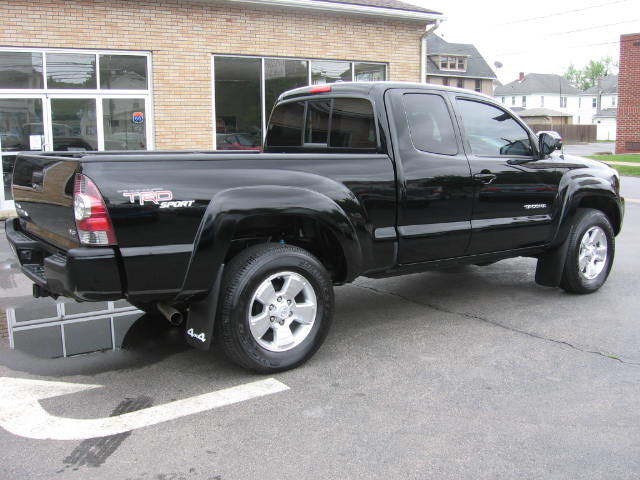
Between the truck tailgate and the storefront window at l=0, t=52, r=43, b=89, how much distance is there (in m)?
7.65

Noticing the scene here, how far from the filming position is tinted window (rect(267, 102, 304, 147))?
5.67 m

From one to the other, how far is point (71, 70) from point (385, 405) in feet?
33.4

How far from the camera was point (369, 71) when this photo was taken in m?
14.7

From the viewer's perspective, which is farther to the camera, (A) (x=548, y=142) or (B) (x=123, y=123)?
(B) (x=123, y=123)

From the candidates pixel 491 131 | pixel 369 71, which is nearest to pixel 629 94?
pixel 369 71

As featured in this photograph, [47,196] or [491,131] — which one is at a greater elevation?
[491,131]

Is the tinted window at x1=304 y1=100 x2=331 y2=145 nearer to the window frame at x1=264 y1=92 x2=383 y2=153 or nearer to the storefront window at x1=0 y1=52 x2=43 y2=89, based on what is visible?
the window frame at x1=264 y1=92 x2=383 y2=153

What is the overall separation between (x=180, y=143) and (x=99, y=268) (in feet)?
30.9

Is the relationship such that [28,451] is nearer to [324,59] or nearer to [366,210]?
[366,210]

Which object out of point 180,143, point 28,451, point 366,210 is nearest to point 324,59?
point 180,143

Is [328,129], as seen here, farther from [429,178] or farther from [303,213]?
[303,213]

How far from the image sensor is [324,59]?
1406 cm

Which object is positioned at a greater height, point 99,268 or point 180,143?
point 180,143

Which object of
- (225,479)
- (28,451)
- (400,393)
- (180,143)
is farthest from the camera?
(180,143)
